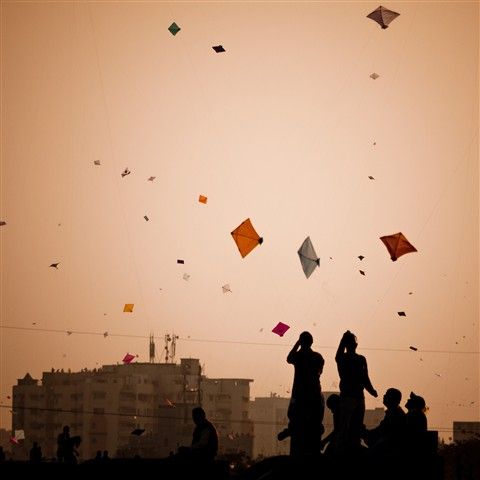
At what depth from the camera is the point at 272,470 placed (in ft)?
53.5

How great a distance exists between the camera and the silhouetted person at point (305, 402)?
58.4 ft

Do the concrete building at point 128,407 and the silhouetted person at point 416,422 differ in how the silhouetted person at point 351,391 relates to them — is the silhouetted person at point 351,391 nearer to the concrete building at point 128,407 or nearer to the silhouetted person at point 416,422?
the silhouetted person at point 416,422

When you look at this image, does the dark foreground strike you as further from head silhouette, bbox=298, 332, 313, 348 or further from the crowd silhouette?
head silhouette, bbox=298, 332, 313, 348

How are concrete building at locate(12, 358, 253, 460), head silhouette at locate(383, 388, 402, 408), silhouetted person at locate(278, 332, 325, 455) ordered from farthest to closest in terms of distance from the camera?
concrete building at locate(12, 358, 253, 460) → silhouetted person at locate(278, 332, 325, 455) → head silhouette at locate(383, 388, 402, 408)

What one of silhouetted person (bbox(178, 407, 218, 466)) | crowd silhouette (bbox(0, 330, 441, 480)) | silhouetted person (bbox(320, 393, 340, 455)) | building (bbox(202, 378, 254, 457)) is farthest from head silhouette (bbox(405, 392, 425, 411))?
building (bbox(202, 378, 254, 457))

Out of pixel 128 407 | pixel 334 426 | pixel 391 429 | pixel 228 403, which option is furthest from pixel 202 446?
pixel 228 403

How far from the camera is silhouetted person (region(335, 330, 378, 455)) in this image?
17.5 m

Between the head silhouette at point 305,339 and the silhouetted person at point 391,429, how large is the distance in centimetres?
134

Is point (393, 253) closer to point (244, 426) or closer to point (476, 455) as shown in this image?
point (476, 455)

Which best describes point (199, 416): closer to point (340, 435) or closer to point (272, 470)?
point (272, 470)

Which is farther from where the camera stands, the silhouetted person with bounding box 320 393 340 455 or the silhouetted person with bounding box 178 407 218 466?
the silhouetted person with bounding box 320 393 340 455

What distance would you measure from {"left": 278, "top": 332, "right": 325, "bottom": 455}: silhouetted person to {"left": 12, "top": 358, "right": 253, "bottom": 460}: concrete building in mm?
102294

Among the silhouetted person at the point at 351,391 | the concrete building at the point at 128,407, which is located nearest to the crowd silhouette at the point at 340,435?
the silhouetted person at the point at 351,391

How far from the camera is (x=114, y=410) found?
13500cm
